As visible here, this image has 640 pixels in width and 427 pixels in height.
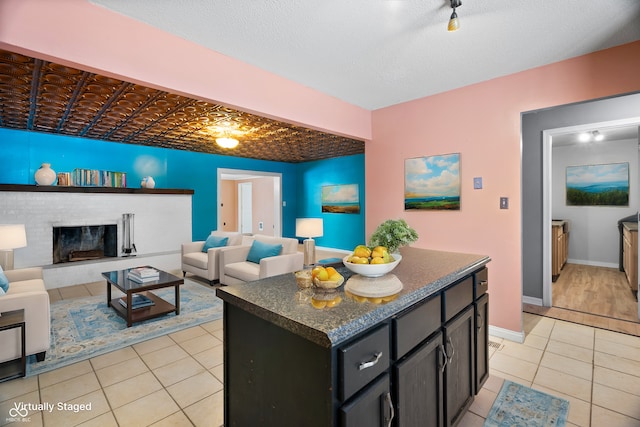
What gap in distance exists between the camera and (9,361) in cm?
238

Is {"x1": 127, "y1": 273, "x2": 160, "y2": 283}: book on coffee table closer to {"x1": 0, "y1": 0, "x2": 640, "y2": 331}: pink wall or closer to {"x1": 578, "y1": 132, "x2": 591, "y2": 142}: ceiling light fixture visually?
{"x1": 0, "y1": 0, "x2": 640, "y2": 331}: pink wall

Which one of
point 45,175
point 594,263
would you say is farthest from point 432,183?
point 45,175

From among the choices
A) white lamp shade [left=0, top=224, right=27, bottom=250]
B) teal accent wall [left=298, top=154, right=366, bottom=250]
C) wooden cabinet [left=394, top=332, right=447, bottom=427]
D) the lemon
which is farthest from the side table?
teal accent wall [left=298, top=154, right=366, bottom=250]

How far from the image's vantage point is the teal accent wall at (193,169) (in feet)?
15.4

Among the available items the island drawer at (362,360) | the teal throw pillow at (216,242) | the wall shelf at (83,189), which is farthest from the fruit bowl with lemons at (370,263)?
the wall shelf at (83,189)

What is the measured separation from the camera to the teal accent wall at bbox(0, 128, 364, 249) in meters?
4.68

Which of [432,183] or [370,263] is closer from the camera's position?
[370,263]

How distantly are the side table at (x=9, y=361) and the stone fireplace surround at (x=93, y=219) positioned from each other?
2755mm

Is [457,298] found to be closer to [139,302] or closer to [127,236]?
[139,302]

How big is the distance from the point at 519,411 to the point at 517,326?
120cm

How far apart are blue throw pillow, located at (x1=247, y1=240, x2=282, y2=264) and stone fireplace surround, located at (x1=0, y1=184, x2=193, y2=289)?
230cm

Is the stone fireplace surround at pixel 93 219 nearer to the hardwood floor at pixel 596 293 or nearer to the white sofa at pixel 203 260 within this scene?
the white sofa at pixel 203 260

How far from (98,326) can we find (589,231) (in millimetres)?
7797

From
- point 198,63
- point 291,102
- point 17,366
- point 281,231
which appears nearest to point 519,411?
point 291,102
